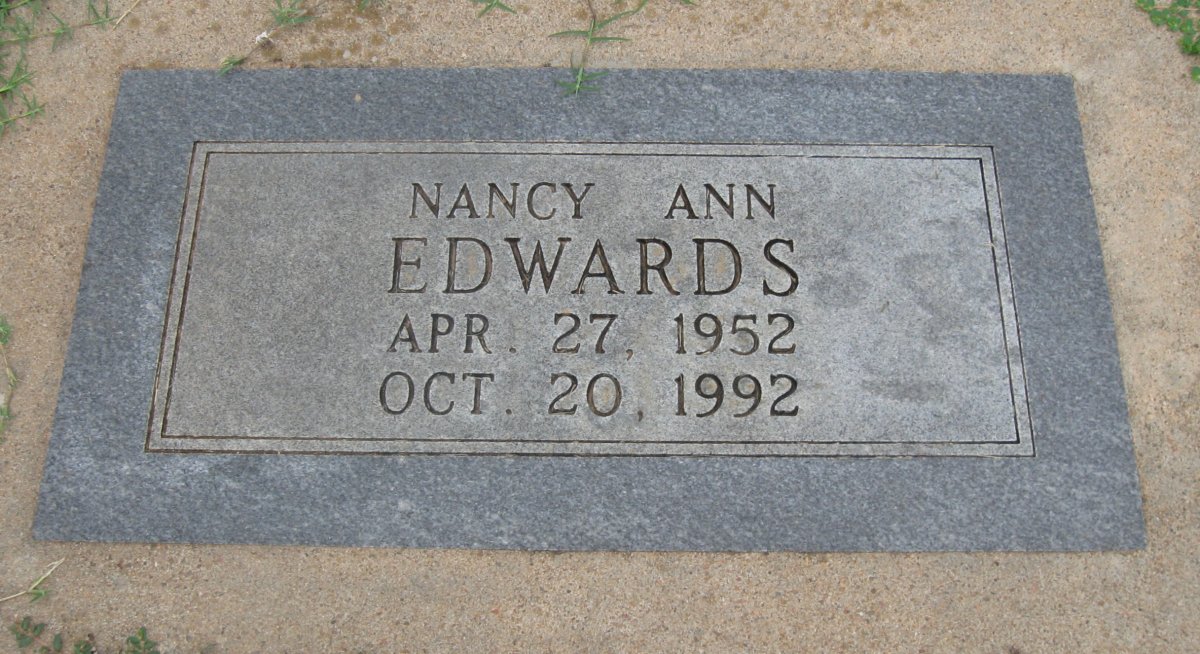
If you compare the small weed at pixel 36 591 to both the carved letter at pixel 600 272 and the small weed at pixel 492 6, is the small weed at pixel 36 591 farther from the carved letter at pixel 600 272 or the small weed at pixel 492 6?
the small weed at pixel 492 6

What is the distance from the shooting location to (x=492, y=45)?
271 centimetres

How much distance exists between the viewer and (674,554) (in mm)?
2248

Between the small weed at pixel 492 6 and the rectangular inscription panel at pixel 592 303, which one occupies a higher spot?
the small weed at pixel 492 6

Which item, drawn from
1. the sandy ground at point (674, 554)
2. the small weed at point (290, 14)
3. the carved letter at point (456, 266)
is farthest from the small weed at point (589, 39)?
the small weed at point (290, 14)

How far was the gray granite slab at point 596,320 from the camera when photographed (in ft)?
7.44

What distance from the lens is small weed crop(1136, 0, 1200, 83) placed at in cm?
263

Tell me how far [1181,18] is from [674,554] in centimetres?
244

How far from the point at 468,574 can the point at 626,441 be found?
58 centimetres

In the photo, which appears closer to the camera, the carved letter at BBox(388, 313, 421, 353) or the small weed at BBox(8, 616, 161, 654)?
the small weed at BBox(8, 616, 161, 654)

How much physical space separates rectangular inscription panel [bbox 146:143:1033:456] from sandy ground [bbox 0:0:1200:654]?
34cm

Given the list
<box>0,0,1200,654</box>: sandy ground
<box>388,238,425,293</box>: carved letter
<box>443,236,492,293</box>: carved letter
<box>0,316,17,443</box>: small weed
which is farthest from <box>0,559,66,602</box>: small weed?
<box>443,236,492,293</box>: carved letter

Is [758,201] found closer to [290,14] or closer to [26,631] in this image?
[290,14]

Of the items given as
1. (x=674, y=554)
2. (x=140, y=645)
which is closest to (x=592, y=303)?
(x=674, y=554)

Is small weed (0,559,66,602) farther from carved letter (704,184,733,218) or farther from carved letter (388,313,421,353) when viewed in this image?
carved letter (704,184,733,218)
